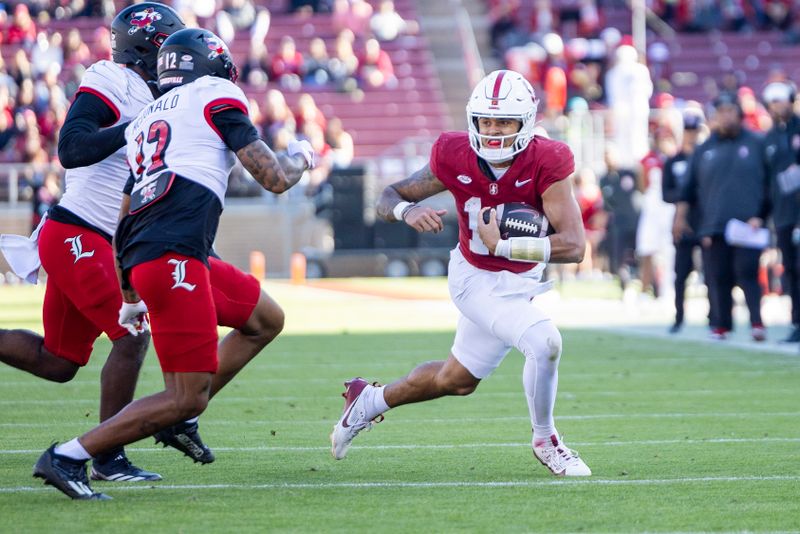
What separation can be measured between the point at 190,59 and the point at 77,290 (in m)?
1.11

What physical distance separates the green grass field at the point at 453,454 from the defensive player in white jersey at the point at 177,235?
27 centimetres

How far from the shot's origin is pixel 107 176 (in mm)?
6344

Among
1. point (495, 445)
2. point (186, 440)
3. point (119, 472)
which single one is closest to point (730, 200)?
point (495, 445)

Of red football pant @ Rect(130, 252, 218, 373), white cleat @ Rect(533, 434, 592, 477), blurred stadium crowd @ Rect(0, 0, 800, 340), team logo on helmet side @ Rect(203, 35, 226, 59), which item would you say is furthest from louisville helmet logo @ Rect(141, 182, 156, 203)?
blurred stadium crowd @ Rect(0, 0, 800, 340)

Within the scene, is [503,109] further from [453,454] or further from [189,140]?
[453,454]

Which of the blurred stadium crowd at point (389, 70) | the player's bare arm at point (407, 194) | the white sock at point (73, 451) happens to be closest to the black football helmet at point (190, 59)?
the player's bare arm at point (407, 194)

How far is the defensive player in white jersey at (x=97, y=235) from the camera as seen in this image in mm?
6020

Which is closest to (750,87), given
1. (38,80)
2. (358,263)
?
(358,263)

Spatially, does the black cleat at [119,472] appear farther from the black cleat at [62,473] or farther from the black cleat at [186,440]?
the black cleat at [62,473]

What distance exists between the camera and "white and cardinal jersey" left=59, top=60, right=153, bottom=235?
619cm

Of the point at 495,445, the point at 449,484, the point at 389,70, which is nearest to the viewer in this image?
the point at 449,484

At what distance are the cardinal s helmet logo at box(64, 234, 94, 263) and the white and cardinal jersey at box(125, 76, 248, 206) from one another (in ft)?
2.41

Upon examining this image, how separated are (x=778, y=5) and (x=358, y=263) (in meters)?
12.8

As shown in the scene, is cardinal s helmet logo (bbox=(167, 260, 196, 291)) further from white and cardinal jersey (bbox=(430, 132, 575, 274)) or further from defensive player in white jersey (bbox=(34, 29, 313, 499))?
white and cardinal jersey (bbox=(430, 132, 575, 274))
